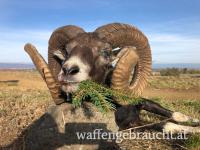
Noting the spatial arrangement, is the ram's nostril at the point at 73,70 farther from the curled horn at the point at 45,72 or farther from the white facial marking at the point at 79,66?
the curled horn at the point at 45,72

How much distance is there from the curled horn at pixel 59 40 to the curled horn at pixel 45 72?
0.99m

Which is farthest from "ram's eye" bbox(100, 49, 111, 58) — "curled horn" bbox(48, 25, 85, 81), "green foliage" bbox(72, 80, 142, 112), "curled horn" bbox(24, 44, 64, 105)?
"green foliage" bbox(72, 80, 142, 112)

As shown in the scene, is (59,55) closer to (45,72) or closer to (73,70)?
(45,72)

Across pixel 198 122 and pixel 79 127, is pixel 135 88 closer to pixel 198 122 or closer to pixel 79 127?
pixel 198 122

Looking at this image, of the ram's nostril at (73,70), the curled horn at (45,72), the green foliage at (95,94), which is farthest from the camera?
the curled horn at (45,72)

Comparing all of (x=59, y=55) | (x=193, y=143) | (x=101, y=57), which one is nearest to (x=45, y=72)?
(x=101, y=57)

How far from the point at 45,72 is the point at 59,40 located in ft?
6.38

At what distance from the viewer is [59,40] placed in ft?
33.1

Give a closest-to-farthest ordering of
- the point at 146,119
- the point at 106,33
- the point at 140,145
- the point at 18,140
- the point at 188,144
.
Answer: the point at 188,144 → the point at 140,145 → the point at 18,140 → the point at 106,33 → the point at 146,119

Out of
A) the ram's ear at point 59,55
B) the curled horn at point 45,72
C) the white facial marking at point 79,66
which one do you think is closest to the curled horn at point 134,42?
the ram's ear at point 59,55

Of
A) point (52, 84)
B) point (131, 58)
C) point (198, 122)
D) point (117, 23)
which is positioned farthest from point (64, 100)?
point (198, 122)

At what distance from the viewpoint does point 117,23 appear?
31.5ft

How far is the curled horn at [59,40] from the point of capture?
9524 mm

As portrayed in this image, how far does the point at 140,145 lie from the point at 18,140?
2582 millimetres
